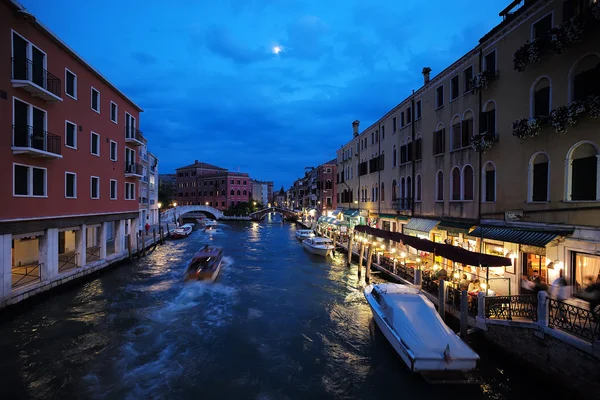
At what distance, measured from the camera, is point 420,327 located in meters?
10.5

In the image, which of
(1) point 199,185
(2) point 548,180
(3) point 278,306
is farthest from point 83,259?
(1) point 199,185

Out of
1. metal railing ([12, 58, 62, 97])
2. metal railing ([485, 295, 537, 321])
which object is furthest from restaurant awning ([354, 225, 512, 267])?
metal railing ([12, 58, 62, 97])

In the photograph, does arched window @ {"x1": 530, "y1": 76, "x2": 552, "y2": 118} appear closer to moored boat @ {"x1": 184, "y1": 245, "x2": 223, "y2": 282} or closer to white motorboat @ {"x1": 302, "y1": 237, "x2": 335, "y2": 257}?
moored boat @ {"x1": 184, "y1": 245, "x2": 223, "y2": 282}

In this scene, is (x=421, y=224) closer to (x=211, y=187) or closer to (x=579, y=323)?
(x=579, y=323)

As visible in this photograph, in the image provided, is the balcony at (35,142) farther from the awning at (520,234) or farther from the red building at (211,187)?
the red building at (211,187)

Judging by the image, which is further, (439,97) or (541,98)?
(439,97)

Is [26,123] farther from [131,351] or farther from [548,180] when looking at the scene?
[548,180]

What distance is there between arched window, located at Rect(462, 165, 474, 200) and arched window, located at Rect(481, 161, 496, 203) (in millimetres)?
956

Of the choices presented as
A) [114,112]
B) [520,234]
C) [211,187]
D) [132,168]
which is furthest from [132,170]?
[211,187]

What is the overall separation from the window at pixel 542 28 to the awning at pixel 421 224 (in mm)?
9904

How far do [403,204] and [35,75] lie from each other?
2272cm

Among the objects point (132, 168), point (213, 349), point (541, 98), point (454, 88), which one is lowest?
point (213, 349)

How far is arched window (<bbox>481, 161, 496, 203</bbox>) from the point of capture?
48.2 feet

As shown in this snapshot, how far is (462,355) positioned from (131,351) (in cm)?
1110
